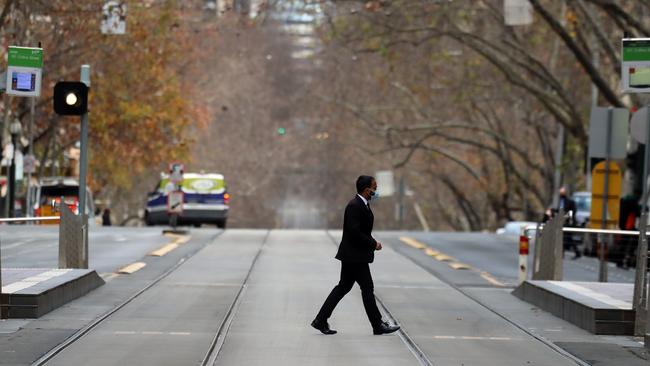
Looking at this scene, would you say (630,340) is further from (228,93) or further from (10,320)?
(228,93)

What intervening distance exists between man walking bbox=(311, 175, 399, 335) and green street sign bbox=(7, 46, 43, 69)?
5.28m

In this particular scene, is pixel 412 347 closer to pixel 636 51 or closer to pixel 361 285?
pixel 361 285

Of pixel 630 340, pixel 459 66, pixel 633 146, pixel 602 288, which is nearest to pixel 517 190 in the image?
pixel 459 66

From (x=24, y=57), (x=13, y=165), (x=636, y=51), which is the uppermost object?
(x=636, y=51)

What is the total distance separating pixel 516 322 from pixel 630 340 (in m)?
1.94

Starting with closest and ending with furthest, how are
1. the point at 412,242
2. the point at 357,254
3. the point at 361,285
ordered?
the point at 357,254, the point at 361,285, the point at 412,242

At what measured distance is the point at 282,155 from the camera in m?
101

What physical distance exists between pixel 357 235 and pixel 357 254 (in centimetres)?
23

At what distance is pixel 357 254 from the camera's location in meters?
Answer: 16.5

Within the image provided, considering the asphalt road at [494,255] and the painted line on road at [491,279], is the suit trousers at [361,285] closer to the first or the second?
the painted line on road at [491,279]

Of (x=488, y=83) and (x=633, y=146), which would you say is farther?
(x=488, y=83)

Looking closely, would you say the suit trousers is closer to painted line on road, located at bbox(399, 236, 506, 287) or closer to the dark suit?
the dark suit

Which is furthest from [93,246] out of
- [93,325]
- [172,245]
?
[93,325]

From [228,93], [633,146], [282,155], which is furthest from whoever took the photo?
[282,155]
